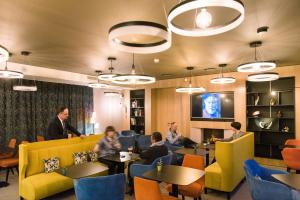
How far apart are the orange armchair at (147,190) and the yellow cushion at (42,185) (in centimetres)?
199

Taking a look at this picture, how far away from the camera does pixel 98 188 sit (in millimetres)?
2592

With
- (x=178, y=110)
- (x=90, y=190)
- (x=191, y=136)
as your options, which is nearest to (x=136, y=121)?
(x=178, y=110)

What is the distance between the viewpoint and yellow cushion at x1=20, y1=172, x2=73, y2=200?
140 inches

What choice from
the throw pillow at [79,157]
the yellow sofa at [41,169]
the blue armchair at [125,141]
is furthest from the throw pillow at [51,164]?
the blue armchair at [125,141]

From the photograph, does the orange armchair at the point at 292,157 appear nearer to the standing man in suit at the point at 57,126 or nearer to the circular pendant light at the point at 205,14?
the circular pendant light at the point at 205,14

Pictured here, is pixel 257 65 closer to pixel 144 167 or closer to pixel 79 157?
pixel 144 167

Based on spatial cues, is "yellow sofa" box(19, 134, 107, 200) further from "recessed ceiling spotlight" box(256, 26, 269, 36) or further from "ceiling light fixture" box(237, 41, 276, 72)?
"recessed ceiling spotlight" box(256, 26, 269, 36)

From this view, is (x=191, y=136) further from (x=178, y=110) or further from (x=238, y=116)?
(x=238, y=116)

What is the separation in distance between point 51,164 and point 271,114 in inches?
239

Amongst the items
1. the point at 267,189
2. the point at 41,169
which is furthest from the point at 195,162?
the point at 41,169

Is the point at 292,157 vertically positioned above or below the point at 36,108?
below

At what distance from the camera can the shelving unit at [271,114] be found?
20.4 feet

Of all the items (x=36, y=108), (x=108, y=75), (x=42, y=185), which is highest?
(x=108, y=75)

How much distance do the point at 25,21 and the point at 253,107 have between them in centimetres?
640
